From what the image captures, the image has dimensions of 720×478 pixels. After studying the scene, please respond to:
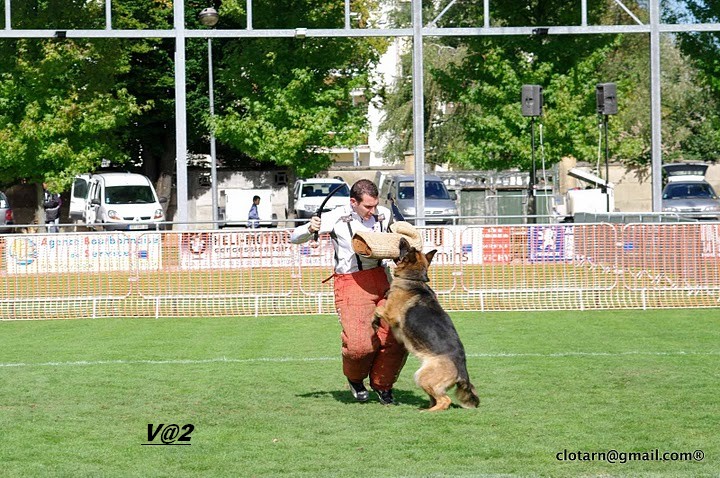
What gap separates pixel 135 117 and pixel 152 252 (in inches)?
1150

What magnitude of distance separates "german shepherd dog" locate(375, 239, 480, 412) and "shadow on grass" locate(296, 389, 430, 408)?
46 cm

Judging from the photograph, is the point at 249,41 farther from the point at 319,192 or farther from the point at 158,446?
the point at 158,446

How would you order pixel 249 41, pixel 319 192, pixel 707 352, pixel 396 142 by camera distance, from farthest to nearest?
pixel 396 142 < pixel 319 192 < pixel 249 41 < pixel 707 352

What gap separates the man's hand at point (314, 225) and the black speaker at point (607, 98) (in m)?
20.1

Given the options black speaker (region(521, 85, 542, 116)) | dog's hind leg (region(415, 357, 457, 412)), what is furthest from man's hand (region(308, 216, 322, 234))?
black speaker (region(521, 85, 542, 116))

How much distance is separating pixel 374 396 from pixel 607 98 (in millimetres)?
19788

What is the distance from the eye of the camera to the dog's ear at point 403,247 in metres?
8.71

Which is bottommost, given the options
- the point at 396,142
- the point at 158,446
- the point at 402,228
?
the point at 158,446

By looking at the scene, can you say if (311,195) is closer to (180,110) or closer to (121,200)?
(121,200)

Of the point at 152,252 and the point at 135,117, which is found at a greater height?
the point at 135,117

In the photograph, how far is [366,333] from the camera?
8.94 metres

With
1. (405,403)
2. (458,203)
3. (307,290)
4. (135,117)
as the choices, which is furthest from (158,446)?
(135,117)

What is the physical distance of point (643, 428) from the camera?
7832 mm

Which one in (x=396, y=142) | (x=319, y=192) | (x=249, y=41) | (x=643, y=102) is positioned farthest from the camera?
(x=396, y=142)
